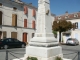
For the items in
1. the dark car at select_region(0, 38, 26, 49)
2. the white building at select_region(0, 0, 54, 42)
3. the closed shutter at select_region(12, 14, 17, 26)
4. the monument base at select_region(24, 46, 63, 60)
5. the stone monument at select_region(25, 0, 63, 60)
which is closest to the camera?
the monument base at select_region(24, 46, 63, 60)

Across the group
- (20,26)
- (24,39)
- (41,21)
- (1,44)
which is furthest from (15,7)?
(41,21)

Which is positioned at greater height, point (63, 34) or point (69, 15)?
point (69, 15)

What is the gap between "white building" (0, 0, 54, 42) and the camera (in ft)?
63.8

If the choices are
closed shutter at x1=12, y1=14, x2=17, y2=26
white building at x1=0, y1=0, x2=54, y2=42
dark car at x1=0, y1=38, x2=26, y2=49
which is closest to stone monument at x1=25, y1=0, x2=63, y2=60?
dark car at x1=0, y1=38, x2=26, y2=49

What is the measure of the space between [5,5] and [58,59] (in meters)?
16.3

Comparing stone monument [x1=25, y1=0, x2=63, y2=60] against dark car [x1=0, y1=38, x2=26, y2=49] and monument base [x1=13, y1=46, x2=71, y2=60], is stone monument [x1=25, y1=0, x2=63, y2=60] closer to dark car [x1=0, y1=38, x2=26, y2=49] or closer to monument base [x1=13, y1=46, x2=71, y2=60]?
monument base [x1=13, y1=46, x2=71, y2=60]

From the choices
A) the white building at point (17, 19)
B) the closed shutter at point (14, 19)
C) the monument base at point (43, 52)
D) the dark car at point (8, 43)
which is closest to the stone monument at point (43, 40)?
the monument base at point (43, 52)

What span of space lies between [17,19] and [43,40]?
54.5 ft

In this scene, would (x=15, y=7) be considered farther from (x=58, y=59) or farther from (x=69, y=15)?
(x=58, y=59)

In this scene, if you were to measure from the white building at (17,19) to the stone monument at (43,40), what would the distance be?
46.1 feet

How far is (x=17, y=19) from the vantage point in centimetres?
2166

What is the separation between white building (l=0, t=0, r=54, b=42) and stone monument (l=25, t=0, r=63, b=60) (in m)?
14.1

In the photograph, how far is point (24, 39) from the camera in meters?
23.0

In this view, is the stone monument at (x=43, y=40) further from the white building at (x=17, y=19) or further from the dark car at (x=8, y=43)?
the white building at (x=17, y=19)
